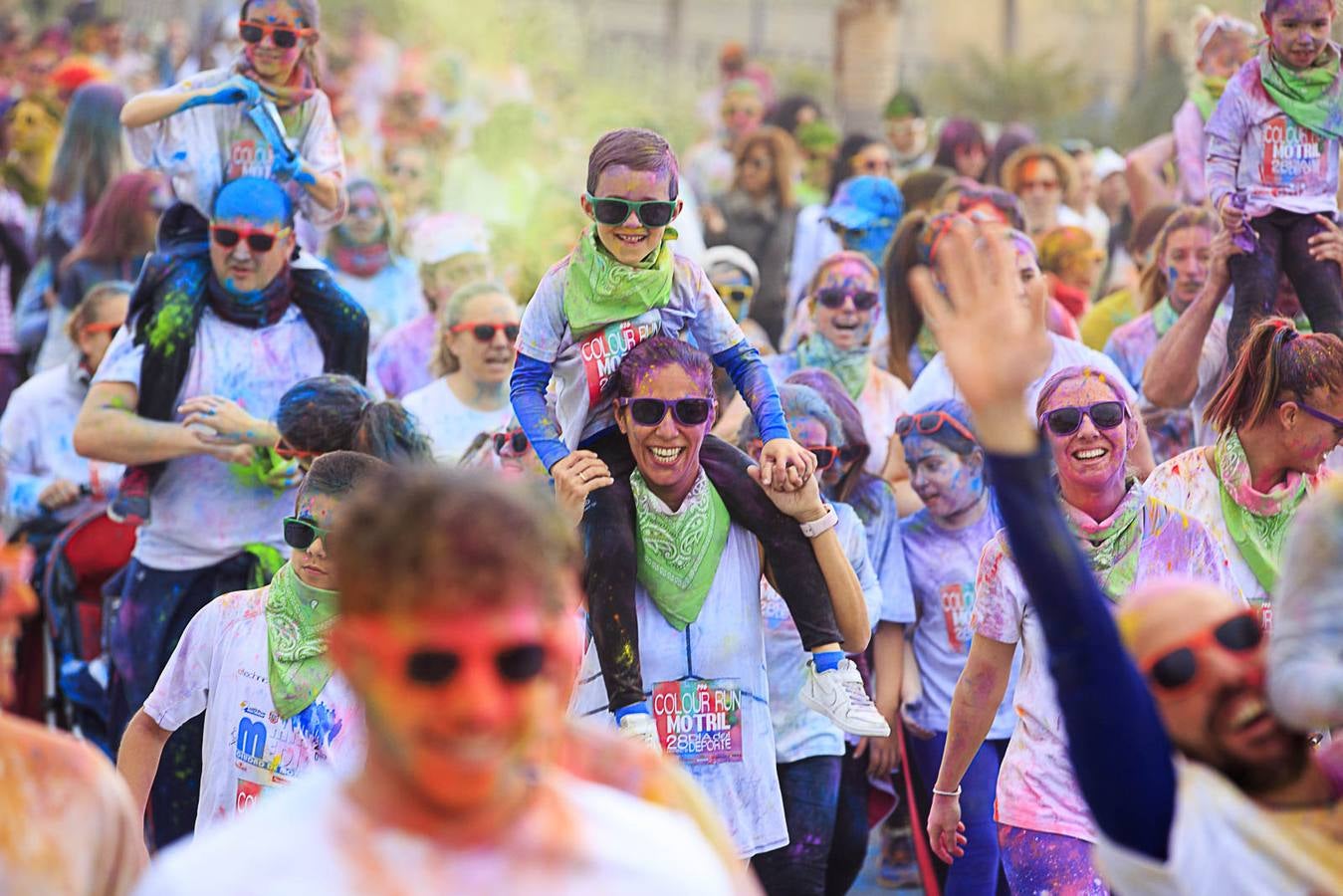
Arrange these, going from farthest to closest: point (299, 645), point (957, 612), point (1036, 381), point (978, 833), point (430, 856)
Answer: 1. point (1036, 381)
2. point (957, 612)
3. point (978, 833)
4. point (299, 645)
5. point (430, 856)

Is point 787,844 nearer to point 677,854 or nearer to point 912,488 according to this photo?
point 912,488

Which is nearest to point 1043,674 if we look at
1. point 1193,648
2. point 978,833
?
point 978,833

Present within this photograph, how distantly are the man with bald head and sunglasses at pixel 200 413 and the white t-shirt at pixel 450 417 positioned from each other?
988 millimetres

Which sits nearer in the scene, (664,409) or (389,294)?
(664,409)

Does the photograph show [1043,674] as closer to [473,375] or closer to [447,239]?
[473,375]

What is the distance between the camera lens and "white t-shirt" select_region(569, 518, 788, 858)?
18.4 feet

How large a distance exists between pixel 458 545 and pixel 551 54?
20.9m

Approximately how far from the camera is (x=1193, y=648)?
3.19 m

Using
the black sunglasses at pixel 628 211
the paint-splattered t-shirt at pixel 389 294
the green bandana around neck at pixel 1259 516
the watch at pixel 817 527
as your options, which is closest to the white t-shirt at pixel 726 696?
the watch at pixel 817 527

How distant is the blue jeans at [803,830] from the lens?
6.12 m

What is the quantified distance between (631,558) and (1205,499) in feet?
5.63

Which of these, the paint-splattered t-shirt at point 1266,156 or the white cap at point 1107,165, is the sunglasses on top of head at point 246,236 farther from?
the white cap at point 1107,165

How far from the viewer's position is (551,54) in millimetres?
23094

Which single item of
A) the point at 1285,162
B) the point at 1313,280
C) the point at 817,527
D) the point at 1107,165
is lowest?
the point at 817,527
